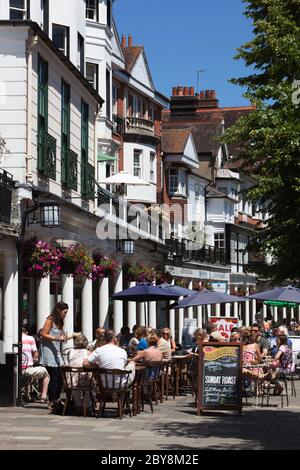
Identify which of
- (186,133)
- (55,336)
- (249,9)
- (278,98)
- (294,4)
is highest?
(186,133)

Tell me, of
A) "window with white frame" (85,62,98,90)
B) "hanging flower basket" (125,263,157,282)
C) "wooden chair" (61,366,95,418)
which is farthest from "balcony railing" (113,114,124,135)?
"wooden chair" (61,366,95,418)

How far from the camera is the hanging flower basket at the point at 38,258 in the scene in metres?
20.8

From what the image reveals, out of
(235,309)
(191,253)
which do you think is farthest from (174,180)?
(235,309)

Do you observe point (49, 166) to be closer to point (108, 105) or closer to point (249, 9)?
point (249, 9)

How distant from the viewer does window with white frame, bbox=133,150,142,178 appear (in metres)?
46.5

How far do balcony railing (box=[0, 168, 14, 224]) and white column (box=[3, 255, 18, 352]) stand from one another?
852 millimetres

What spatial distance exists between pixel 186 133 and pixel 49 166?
35.7m

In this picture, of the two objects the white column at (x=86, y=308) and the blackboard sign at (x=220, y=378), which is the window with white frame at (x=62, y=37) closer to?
the white column at (x=86, y=308)

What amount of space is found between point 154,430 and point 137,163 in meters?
32.8

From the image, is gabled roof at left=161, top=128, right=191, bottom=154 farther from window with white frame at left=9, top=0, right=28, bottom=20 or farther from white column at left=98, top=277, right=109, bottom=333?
window with white frame at left=9, top=0, right=28, bottom=20

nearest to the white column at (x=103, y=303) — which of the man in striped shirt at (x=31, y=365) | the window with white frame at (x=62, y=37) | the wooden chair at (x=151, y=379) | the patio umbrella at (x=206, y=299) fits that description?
the patio umbrella at (x=206, y=299)

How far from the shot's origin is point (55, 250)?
2138 cm

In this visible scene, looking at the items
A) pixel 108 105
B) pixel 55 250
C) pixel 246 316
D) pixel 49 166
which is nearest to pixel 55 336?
pixel 55 250

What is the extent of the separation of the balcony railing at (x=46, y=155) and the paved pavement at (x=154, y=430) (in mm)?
6239
